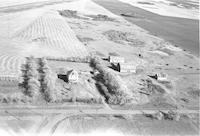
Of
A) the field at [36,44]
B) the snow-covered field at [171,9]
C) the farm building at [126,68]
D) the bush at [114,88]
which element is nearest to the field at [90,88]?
the bush at [114,88]

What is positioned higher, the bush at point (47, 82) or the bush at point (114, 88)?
the bush at point (47, 82)

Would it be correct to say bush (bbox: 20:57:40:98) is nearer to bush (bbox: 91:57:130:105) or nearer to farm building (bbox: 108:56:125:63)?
bush (bbox: 91:57:130:105)

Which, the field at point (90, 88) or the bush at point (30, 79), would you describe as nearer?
the field at point (90, 88)

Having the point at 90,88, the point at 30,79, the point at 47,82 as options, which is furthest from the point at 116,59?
the point at 30,79

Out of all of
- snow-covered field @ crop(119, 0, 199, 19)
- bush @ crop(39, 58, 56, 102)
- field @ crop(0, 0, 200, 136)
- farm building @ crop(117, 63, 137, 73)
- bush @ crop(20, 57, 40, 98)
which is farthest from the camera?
snow-covered field @ crop(119, 0, 199, 19)

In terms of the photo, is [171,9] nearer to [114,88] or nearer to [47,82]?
[114,88]

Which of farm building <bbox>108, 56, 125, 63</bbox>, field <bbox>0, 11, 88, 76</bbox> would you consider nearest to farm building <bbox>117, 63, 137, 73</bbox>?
farm building <bbox>108, 56, 125, 63</bbox>

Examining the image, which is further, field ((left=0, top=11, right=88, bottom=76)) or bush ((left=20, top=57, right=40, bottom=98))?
field ((left=0, top=11, right=88, bottom=76))

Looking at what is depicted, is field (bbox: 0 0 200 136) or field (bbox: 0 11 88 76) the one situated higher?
field (bbox: 0 11 88 76)

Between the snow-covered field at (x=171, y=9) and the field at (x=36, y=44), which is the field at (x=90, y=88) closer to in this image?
the field at (x=36, y=44)

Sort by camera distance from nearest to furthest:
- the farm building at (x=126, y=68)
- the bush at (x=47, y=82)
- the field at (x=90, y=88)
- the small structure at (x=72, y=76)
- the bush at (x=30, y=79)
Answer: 1. the field at (x=90, y=88)
2. the bush at (x=47, y=82)
3. the bush at (x=30, y=79)
4. the small structure at (x=72, y=76)
5. the farm building at (x=126, y=68)

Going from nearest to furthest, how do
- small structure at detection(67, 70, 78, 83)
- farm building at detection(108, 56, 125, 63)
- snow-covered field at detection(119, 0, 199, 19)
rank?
small structure at detection(67, 70, 78, 83) → farm building at detection(108, 56, 125, 63) → snow-covered field at detection(119, 0, 199, 19)
